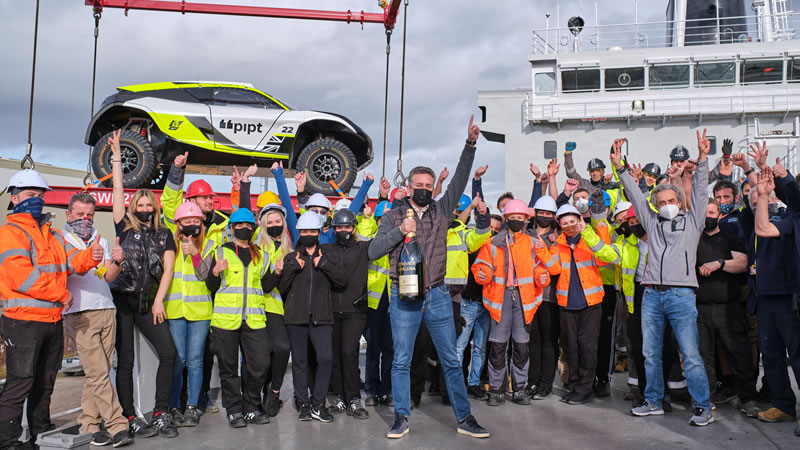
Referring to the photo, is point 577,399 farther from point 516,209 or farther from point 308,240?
point 308,240

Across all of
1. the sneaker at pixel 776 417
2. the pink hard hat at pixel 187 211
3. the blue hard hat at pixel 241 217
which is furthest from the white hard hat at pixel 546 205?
the pink hard hat at pixel 187 211

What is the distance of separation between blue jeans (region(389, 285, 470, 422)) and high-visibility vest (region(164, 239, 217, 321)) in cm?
159

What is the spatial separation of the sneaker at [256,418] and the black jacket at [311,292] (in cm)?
78

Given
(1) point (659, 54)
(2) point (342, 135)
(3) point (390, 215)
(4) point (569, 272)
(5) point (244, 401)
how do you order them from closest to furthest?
(3) point (390, 215) → (5) point (244, 401) → (4) point (569, 272) → (2) point (342, 135) → (1) point (659, 54)

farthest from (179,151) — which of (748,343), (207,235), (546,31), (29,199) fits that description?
(546,31)

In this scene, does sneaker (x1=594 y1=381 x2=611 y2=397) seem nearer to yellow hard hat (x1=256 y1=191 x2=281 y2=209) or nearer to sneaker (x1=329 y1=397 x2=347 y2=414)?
sneaker (x1=329 y1=397 x2=347 y2=414)

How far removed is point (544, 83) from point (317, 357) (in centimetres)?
1413

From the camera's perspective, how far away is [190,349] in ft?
16.2

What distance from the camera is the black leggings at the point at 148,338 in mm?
4746

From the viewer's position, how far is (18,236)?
4.16 meters

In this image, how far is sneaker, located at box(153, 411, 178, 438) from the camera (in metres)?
4.65

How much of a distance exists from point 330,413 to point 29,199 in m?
2.86

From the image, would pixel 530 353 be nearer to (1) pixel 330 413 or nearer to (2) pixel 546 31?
(1) pixel 330 413

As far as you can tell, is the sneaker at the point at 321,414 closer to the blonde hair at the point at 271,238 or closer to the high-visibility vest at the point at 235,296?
the high-visibility vest at the point at 235,296
